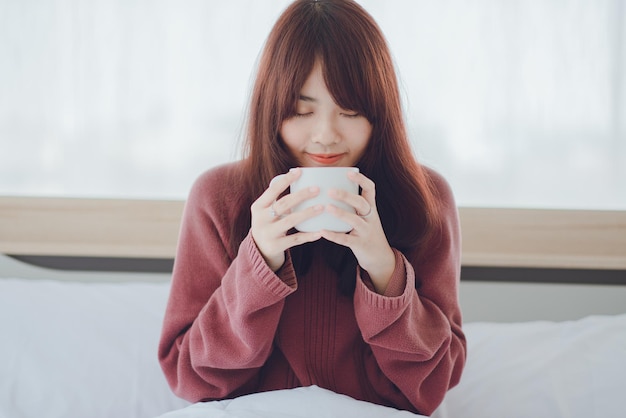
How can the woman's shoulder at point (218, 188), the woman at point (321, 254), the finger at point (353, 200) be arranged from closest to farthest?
the finger at point (353, 200), the woman at point (321, 254), the woman's shoulder at point (218, 188)

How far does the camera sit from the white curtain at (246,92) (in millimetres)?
1558

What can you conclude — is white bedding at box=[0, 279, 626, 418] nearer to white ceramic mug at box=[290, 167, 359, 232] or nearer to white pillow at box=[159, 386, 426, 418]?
white pillow at box=[159, 386, 426, 418]

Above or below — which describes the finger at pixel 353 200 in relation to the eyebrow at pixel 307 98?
below

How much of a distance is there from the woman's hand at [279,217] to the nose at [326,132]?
0.41 feet

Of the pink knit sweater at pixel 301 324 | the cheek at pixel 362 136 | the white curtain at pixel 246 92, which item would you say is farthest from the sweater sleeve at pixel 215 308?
the white curtain at pixel 246 92

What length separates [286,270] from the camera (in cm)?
86

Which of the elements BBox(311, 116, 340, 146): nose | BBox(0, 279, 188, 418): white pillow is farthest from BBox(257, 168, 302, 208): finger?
BBox(0, 279, 188, 418): white pillow

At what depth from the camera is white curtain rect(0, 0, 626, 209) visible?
5.11ft

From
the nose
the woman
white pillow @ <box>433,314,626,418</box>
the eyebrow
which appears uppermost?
the eyebrow

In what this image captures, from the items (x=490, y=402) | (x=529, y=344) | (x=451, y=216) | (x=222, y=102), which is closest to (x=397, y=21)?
(x=222, y=102)

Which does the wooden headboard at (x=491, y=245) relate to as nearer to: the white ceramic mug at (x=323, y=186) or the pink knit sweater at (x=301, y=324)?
the pink knit sweater at (x=301, y=324)

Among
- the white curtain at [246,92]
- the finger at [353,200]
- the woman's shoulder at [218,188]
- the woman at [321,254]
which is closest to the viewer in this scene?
the finger at [353,200]

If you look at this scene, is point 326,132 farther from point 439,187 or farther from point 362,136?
point 439,187

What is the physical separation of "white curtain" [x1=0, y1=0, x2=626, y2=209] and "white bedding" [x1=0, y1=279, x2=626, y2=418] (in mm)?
408
